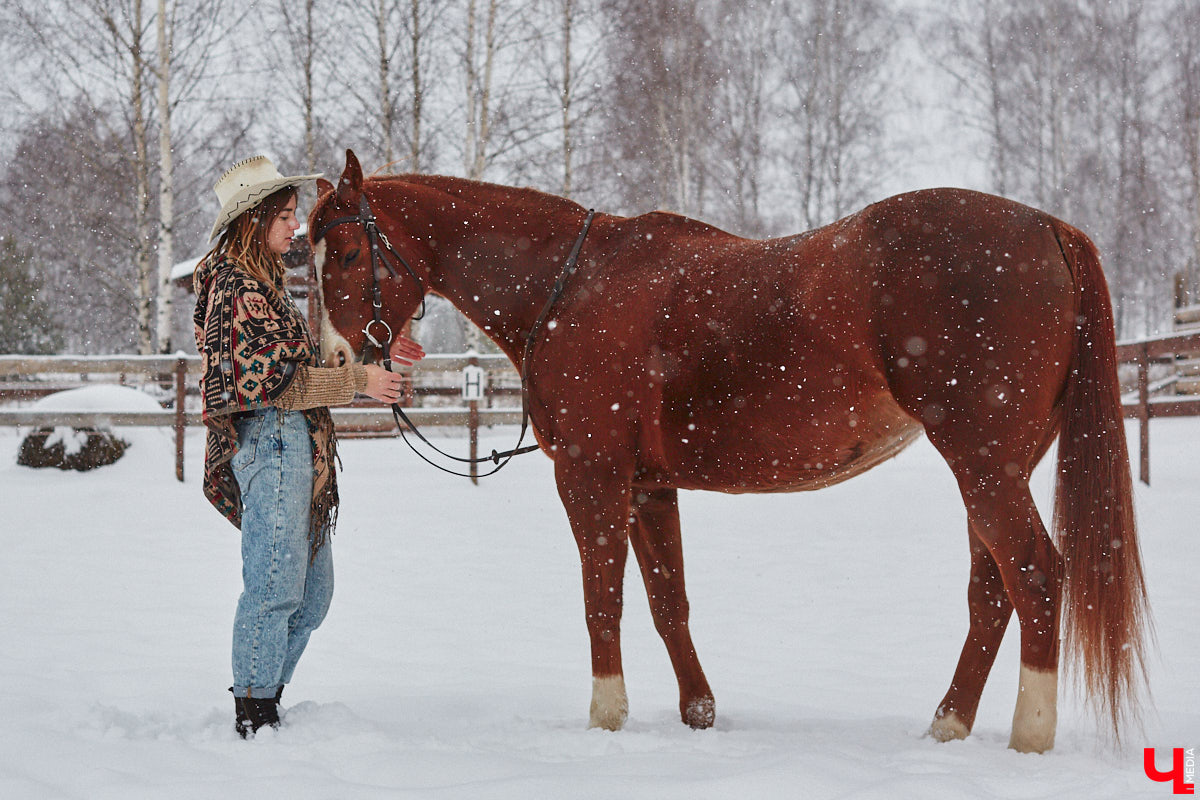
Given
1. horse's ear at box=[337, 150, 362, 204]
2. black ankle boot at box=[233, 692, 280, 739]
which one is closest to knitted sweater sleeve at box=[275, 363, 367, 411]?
horse's ear at box=[337, 150, 362, 204]

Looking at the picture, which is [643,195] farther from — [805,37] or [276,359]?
[276,359]

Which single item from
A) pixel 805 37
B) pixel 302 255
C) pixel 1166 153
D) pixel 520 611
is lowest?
pixel 520 611

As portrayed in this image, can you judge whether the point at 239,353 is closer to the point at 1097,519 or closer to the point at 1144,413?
the point at 1097,519

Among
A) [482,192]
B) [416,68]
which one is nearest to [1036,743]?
[482,192]

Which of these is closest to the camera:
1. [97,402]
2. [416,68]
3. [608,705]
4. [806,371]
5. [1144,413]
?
[806,371]

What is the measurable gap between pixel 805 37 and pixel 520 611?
15.6 meters

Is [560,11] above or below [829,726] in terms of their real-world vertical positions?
above

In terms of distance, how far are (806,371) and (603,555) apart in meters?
0.91

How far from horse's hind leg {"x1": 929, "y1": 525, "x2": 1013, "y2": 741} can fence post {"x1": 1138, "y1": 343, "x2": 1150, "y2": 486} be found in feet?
19.8

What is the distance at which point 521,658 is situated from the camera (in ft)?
14.1

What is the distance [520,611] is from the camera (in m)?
5.34

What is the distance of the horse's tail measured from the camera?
2.58 m

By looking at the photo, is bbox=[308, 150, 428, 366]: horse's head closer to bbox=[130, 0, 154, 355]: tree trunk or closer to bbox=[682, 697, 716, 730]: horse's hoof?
bbox=[682, 697, 716, 730]: horse's hoof

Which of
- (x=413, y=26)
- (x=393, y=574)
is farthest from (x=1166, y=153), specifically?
(x=393, y=574)
